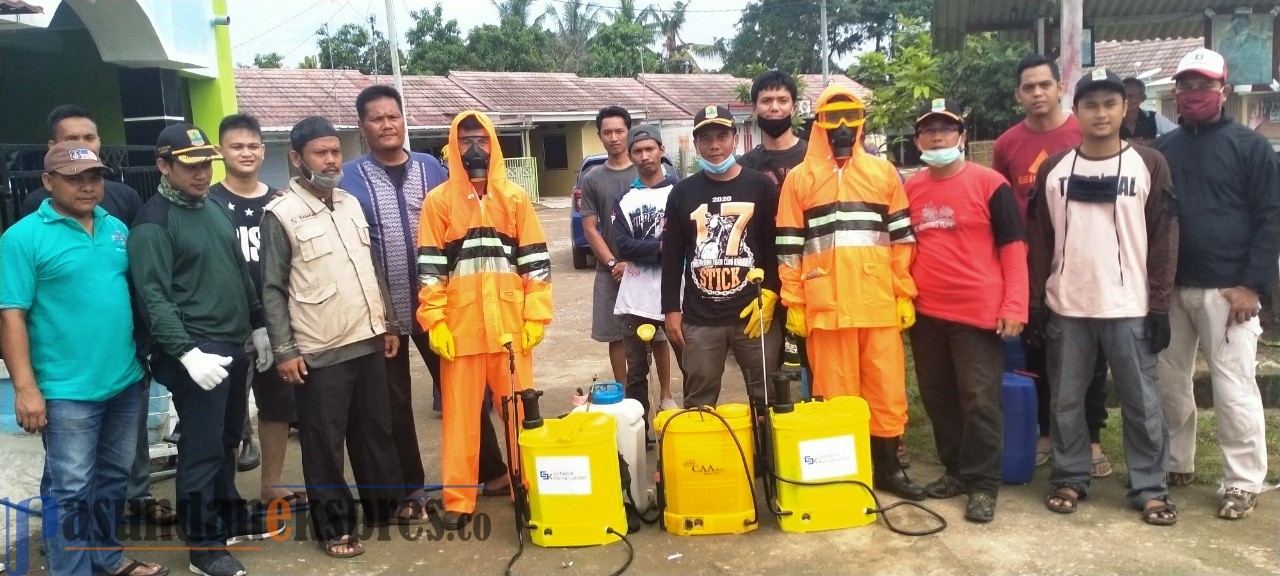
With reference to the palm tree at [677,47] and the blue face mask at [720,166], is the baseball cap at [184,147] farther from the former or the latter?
the palm tree at [677,47]

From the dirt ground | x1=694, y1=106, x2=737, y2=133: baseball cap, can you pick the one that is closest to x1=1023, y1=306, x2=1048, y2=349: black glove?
the dirt ground

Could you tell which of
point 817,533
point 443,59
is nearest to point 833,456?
point 817,533

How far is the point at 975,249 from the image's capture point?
14.4 feet

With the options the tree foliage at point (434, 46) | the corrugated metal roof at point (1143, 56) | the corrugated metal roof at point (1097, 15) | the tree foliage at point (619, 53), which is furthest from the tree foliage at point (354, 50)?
the corrugated metal roof at point (1097, 15)

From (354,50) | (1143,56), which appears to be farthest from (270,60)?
(1143,56)

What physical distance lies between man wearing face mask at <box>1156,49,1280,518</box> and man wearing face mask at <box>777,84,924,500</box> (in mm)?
1311

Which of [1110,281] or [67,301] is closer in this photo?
[67,301]

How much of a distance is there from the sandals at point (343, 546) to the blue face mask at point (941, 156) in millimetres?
3297

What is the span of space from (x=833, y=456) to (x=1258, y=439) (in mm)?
2024

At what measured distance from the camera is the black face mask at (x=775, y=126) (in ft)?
16.4

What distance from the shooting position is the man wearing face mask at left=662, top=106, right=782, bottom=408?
15.2ft

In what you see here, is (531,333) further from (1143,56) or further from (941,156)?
(1143,56)

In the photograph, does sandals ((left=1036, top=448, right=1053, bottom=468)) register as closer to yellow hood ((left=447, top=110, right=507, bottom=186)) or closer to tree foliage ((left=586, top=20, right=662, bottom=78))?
yellow hood ((left=447, top=110, right=507, bottom=186))

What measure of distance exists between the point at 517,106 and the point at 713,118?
2418 cm
